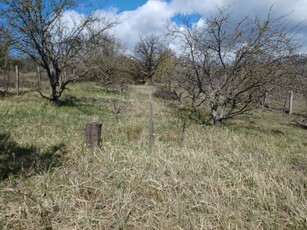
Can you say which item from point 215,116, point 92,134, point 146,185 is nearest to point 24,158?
point 92,134

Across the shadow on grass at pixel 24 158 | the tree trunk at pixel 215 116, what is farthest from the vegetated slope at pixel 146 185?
the tree trunk at pixel 215 116

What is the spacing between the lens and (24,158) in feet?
15.9

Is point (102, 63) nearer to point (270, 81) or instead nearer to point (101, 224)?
point (270, 81)

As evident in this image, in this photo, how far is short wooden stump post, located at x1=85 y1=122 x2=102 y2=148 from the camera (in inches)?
209

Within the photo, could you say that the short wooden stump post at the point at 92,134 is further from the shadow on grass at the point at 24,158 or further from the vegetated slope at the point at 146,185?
the shadow on grass at the point at 24,158

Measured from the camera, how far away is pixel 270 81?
28.3 feet

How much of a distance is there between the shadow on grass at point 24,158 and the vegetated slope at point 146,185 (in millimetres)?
15

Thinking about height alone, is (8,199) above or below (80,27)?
below

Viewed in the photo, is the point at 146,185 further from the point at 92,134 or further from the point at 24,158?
the point at 24,158

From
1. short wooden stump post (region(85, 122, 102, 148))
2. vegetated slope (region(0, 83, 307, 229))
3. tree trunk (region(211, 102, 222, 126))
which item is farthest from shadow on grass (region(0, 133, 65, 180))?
tree trunk (region(211, 102, 222, 126))

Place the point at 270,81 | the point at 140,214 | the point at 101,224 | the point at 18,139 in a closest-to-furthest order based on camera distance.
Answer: the point at 101,224 < the point at 140,214 < the point at 18,139 < the point at 270,81

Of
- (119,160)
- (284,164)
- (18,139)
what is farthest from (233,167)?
(18,139)

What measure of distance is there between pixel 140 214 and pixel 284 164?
2.92 meters

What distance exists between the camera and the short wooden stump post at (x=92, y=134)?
17.4 feet
